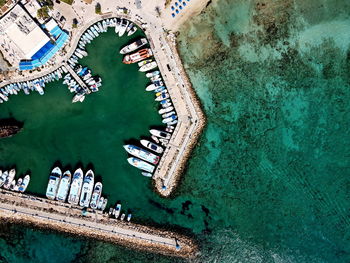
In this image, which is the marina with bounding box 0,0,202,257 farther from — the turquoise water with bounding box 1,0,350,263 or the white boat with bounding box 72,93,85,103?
the turquoise water with bounding box 1,0,350,263

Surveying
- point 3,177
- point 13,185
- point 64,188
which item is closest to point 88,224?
point 64,188

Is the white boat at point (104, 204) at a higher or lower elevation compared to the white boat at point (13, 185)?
lower

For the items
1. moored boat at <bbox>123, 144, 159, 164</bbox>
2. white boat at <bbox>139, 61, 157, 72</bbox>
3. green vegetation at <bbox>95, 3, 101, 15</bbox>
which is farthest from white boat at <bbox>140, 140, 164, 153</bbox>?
green vegetation at <bbox>95, 3, 101, 15</bbox>

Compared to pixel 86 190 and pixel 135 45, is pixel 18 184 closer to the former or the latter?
pixel 86 190

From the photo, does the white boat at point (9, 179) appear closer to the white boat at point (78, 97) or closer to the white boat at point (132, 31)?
the white boat at point (78, 97)

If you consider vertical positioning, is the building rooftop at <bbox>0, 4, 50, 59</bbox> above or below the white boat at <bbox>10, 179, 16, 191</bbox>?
above

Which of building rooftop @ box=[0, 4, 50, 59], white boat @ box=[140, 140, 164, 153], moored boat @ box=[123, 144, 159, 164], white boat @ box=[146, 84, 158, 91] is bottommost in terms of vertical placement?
moored boat @ box=[123, 144, 159, 164]

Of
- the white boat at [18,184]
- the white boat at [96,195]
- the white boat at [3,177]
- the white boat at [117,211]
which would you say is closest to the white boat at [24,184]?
the white boat at [18,184]
